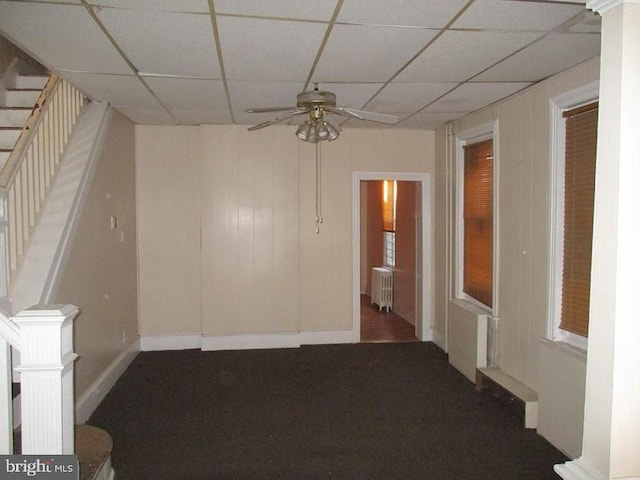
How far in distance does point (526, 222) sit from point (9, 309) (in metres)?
3.86

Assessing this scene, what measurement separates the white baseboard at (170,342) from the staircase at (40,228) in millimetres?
2541

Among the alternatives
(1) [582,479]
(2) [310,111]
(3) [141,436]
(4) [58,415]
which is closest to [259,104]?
(2) [310,111]

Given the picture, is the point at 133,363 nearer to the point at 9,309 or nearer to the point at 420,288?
the point at 9,309

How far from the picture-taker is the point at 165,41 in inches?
112

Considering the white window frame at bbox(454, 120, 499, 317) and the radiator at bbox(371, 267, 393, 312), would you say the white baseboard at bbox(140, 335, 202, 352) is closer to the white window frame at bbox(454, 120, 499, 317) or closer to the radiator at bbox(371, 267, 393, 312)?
the white window frame at bbox(454, 120, 499, 317)

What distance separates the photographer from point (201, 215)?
5617 millimetres

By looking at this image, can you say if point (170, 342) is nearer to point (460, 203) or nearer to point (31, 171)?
point (31, 171)

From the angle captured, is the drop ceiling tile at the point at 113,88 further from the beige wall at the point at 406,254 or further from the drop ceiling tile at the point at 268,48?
the beige wall at the point at 406,254

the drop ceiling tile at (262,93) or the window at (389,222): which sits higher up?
the drop ceiling tile at (262,93)

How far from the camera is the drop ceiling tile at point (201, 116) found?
15.6 feet

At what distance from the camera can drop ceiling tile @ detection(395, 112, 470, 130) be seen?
4922 millimetres

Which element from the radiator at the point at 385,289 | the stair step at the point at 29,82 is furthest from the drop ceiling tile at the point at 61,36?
the radiator at the point at 385,289

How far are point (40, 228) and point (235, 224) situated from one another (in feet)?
8.50

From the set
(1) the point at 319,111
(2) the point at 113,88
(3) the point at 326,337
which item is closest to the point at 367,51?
(1) the point at 319,111
